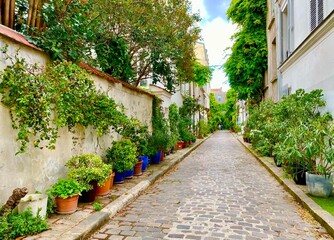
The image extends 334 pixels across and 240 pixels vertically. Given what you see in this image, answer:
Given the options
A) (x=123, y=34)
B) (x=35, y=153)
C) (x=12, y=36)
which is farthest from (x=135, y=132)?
(x=12, y=36)

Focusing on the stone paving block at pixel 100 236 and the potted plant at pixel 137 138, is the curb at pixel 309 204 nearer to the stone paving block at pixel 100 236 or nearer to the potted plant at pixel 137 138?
the stone paving block at pixel 100 236

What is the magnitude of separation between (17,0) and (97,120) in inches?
114

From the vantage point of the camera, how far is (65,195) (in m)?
4.36

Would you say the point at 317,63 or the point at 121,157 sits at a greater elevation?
the point at 317,63

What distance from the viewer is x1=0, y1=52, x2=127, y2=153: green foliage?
3.63 meters

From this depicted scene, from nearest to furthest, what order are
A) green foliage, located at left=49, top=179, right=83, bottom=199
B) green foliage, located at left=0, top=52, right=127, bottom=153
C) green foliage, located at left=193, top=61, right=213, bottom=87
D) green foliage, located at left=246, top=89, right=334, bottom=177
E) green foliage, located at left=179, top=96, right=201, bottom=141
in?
green foliage, located at left=0, top=52, right=127, bottom=153 < green foliage, located at left=49, top=179, right=83, bottom=199 < green foliage, located at left=246, top=89, right=334, bottom=177 < green foliage, located at left=179, top=96, right=201, bottom=141 < green foliage, located at left=193, top=61, right=213, bottom=87

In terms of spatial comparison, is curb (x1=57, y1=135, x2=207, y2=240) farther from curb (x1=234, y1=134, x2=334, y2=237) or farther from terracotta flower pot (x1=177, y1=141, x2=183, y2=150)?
terracotta flower pot (x1=177, y1=141, x2=183, y2=150)

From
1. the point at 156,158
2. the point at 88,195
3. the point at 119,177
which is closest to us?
the point at 88,195

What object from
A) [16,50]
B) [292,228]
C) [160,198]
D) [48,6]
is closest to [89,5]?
[48,6]

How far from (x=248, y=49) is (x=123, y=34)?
11.3 meters

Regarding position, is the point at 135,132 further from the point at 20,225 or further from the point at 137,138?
the point at 20,225

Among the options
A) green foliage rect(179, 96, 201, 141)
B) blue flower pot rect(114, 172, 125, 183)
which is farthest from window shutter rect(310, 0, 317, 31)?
green foliage rect(179, 96, 201, 141)

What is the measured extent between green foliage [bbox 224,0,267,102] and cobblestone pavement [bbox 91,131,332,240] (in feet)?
38.1

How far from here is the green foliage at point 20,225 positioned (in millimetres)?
3318
